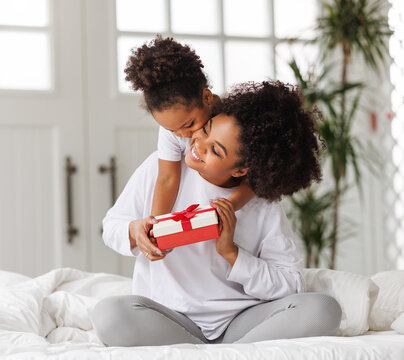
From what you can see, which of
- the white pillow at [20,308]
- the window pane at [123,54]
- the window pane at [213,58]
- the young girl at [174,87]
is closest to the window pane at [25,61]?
the window pane at [123,54]

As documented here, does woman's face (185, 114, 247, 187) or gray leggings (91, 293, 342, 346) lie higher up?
woman's face (185, 114, 247, 187)

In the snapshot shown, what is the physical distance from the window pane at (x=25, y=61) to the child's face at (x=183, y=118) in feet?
6.76

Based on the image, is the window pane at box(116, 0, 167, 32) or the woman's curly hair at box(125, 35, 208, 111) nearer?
the woman's curly hair at box(125, 35, 208, 111)

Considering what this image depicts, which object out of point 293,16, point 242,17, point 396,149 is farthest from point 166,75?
point 396,149

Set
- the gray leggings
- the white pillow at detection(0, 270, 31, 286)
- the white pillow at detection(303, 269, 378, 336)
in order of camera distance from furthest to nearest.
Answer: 1. the white pillow at detection(0, 270, 31, 286)
2. the white pillow at detection(303, 269, 378, 336)
3. the gray leggings

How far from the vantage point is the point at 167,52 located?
54.1 inches

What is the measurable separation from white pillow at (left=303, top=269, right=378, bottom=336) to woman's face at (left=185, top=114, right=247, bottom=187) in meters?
0.48

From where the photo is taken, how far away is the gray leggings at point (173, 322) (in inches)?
51.7

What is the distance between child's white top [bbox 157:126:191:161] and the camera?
1518 millimetres

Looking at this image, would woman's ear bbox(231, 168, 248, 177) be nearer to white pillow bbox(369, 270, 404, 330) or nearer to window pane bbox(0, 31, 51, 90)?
white pillow bbox(369, 270, 404, 330)

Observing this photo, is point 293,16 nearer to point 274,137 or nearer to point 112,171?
point 112,171

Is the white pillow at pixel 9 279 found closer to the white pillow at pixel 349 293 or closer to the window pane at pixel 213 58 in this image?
the white pillow at pixel 349 293

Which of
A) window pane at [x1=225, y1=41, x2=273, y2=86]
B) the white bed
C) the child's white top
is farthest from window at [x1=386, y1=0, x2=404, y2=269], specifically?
the child's white top

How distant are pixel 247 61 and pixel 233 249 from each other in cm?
240
